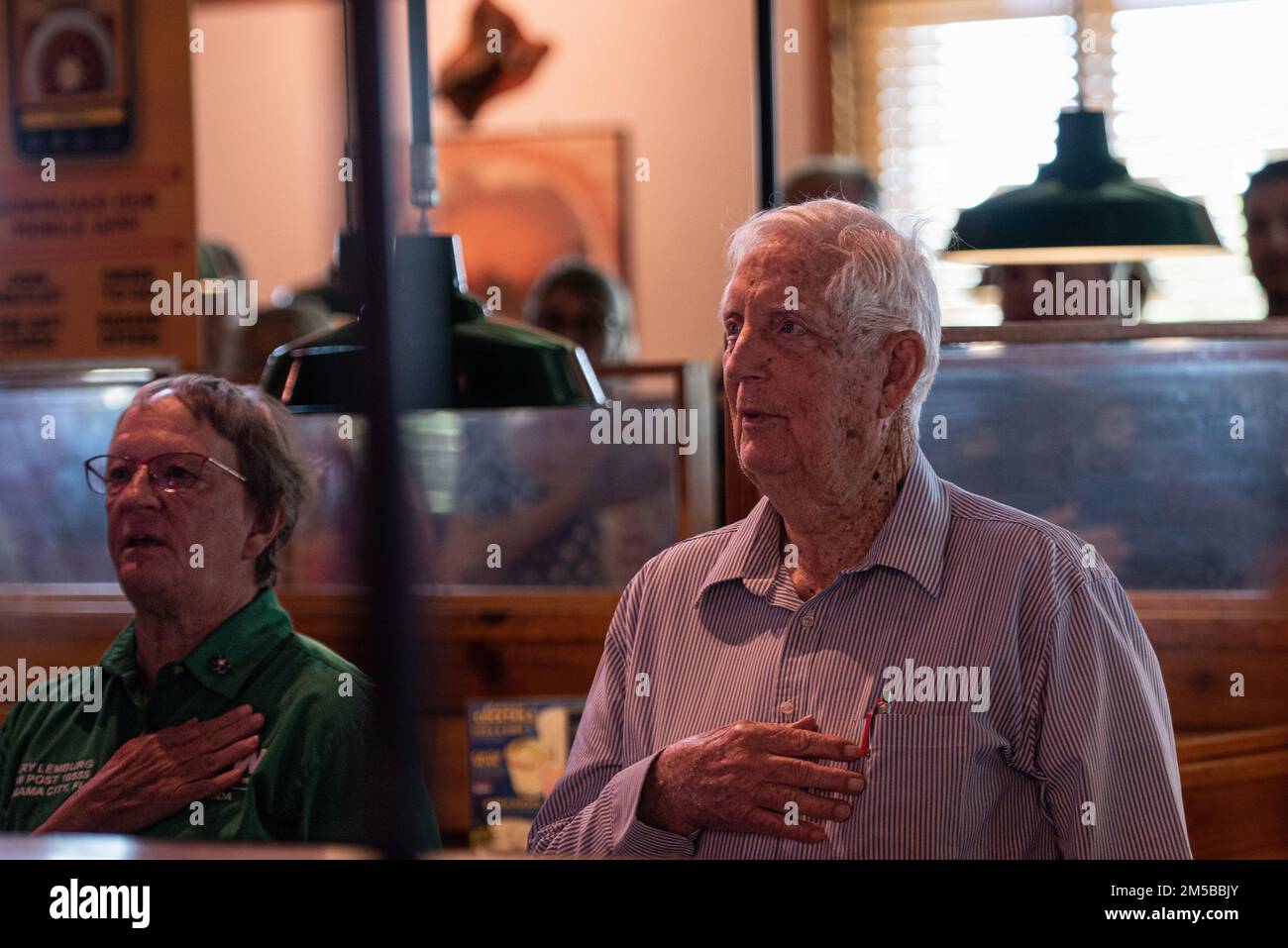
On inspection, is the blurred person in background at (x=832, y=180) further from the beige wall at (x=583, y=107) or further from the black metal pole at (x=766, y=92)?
the black metal pole at (x=766, y=92)

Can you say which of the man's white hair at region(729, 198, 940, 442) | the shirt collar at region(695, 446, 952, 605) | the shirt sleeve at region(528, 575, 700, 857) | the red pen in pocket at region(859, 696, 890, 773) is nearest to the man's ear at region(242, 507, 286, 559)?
the shirt sleeve at region(528, 575, 700, 857)

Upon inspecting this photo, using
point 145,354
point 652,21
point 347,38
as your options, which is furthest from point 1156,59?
point 347,38

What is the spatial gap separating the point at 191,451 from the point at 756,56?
82 centimetres

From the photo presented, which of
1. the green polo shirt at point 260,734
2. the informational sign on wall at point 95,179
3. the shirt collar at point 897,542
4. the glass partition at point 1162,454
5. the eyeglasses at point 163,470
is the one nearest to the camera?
the shirt collar at point 897,542

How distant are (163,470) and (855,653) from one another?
83 centimetres

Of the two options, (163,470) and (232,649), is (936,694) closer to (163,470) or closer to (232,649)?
(232,649)

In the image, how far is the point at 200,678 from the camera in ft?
5.37

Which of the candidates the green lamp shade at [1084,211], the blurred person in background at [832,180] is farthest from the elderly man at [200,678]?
the blurred person in background at [832,180]

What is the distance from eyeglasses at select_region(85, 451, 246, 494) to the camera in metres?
1.67

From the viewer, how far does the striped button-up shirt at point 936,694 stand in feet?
4.44

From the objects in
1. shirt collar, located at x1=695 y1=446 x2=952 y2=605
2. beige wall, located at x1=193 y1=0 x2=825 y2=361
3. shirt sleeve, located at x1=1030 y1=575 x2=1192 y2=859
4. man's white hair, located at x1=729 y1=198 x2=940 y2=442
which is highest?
beige wall, located at x1=193 y1=0 x2=825 y2=361

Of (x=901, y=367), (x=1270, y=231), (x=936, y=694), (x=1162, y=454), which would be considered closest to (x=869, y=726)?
(x=936, y=694)

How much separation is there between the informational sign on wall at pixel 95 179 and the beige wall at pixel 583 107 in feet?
9.25

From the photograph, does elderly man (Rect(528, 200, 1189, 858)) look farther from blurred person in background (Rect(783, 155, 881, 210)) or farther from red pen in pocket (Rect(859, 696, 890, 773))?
blurred person in background (Rect(783, 155, 881, 210))
